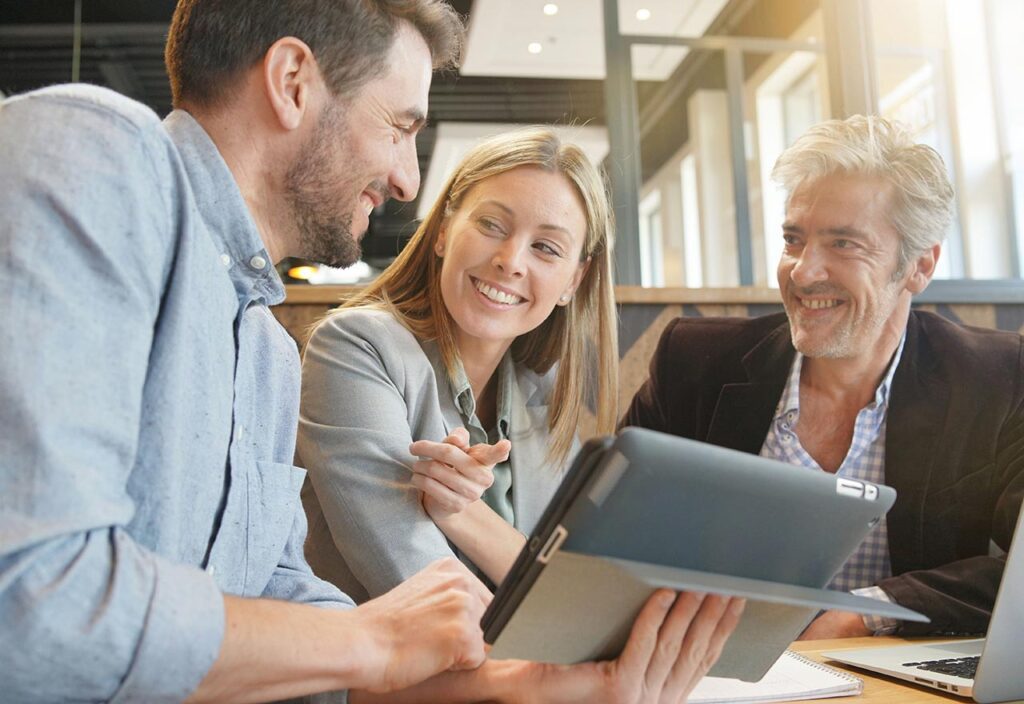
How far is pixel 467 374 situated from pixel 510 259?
0.76 ft

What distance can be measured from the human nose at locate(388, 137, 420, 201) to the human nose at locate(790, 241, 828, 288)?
37.1 inches

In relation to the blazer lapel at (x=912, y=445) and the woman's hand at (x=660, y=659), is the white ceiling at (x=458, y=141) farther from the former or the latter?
the woman's hand at (x=660, y=659)

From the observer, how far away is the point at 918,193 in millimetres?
1943

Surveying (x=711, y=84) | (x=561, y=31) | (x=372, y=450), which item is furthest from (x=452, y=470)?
(x=711, y=84)

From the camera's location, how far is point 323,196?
1180 millimetres

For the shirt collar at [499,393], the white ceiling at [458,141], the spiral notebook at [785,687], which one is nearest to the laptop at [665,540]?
the spiral notebook at [785,687]

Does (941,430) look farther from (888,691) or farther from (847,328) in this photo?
(888,691)

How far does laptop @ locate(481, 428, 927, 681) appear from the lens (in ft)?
2.34

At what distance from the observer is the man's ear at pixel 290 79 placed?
1099mm

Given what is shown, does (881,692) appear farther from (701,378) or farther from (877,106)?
(877,106)

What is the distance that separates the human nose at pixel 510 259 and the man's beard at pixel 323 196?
459 millimetres

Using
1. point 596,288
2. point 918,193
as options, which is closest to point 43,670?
point 596,288

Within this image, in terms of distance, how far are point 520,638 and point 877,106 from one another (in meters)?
2.56

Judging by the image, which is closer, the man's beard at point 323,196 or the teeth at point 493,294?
the man's beard at point 323,196
